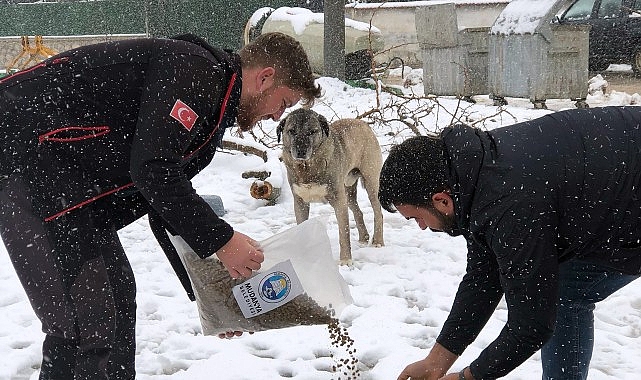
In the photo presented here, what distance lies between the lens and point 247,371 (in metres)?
3.52

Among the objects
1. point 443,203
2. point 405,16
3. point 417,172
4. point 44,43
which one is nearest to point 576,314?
point 443,203

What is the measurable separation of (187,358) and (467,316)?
1.76 m

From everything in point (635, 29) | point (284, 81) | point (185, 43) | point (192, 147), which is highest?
point (185, 43)

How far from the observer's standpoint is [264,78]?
2361 mm

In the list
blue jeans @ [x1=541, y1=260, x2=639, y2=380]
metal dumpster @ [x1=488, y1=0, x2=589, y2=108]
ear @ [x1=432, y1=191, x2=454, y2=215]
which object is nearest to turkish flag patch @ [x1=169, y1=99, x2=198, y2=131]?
ear @ [x1=432, y1=191, x2=454, y2=215]

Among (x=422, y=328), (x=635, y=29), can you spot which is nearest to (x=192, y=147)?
(x=422, y=328)

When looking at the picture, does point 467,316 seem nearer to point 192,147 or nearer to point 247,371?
point 192,147

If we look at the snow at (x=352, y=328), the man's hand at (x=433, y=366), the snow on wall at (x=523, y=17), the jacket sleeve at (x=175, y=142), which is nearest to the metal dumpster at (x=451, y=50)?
the snow on wall at (x=523, y=17)

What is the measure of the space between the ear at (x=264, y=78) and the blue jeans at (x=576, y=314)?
121 centimetres

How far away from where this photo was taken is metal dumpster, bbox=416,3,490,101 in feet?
43.9

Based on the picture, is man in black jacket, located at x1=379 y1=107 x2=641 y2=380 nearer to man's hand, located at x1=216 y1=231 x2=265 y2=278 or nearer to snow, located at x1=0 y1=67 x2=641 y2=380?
man's hand, located at x1=216 y1=231 x2=265 y2=278

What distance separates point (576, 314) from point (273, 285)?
44.0 inches

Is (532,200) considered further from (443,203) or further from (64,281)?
(64,281)

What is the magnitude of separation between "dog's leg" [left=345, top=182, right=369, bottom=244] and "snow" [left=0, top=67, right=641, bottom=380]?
87 mm
